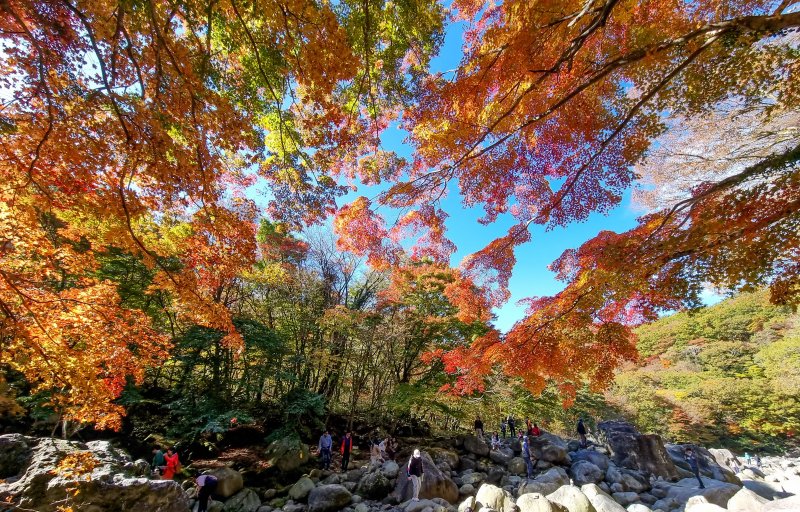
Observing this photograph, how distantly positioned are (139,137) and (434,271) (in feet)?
28.6

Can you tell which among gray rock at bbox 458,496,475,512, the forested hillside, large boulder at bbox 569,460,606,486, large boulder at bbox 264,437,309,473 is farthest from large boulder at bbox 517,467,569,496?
the forested hillside

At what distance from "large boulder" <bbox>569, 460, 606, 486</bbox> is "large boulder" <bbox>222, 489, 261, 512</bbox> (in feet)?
27.8

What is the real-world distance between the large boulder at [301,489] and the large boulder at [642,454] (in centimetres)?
1075

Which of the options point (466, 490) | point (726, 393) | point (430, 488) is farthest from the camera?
point (726, 393)

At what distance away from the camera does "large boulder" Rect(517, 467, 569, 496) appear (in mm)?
7281

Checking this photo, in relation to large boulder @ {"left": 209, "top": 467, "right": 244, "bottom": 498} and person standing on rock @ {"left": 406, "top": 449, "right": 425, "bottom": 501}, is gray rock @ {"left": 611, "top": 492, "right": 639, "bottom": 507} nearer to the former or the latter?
person standing on rock @ {"left": 406, "top": 449, "right": 425, "bottom": 501}

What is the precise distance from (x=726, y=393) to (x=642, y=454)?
15628 millimetres

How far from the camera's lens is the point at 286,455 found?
7848mm

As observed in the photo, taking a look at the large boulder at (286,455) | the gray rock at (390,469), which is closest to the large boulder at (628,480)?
the gray rock at (390,469)

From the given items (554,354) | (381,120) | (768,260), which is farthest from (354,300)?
(768,260)

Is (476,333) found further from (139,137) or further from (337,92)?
(139,137)

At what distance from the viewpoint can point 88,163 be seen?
10.7 ft

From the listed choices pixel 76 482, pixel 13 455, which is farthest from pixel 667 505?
pixel 13 455

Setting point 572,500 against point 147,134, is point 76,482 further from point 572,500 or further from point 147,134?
point 572,500
